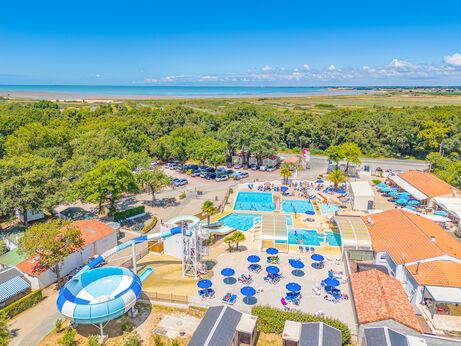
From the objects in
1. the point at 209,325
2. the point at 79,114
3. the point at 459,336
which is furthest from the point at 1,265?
the point at 79,114

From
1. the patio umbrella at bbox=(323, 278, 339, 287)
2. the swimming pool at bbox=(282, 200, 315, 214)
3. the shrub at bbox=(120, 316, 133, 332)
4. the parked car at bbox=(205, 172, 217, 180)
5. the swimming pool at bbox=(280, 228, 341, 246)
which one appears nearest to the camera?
the shrub at bbox=(120, 316, 133, 332)

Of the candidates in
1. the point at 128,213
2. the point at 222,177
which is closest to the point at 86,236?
the point at 128,213

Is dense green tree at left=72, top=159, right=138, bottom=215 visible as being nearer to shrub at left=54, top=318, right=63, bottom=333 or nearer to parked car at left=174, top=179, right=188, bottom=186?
parked car at left=174, top=179, right=188, bottom=186

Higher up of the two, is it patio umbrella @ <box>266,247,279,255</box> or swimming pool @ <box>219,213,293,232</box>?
patio umbrella @ <box>266,247,279,255</box>

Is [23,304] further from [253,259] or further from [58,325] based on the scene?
[253,259]

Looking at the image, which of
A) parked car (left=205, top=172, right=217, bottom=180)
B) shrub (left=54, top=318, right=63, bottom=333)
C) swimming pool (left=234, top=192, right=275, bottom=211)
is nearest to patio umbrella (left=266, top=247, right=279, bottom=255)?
swimming pool (left=234, top=192, right=275, bottom=211)
